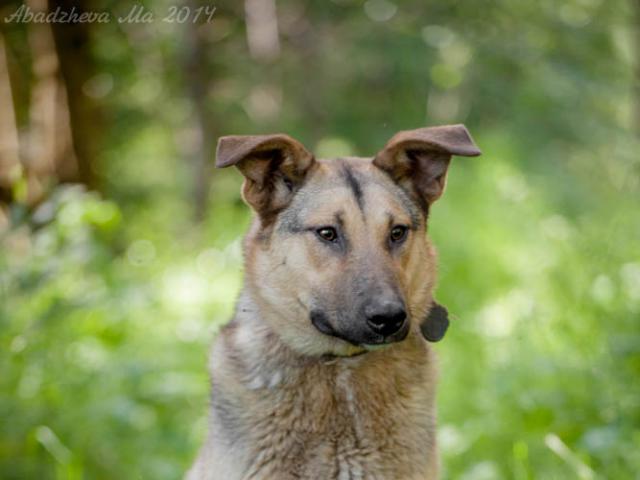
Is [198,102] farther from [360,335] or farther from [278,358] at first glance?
[360,335]

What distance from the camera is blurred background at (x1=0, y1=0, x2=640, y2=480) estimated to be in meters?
6.59

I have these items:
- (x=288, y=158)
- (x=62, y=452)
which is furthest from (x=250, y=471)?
(x=62, y=452)

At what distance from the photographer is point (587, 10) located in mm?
17469

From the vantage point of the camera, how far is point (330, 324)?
425cm

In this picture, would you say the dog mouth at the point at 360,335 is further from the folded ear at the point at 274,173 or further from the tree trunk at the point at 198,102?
the tree trunk at the point at 198,102

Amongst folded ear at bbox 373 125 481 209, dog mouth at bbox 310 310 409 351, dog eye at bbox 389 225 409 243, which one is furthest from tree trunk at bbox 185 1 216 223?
dog mouth at bbox 310 310 409 351

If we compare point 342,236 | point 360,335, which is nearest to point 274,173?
point 342,236

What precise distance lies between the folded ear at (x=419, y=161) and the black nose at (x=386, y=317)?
2.99ft

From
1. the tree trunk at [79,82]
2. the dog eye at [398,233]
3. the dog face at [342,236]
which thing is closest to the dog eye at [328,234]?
the dog face at [342,236]

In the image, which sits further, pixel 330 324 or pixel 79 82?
pixel 79 82

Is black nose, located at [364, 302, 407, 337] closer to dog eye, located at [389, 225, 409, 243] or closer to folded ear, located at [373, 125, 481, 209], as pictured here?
dog eye, located at [389, 225, 409, 243]

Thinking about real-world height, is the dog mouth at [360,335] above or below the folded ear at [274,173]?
below

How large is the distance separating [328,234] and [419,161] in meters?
0.75

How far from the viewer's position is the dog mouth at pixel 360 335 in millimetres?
4117
